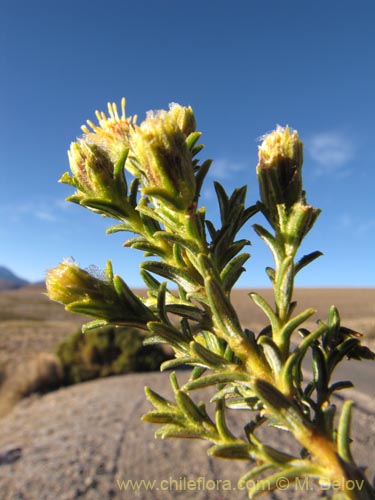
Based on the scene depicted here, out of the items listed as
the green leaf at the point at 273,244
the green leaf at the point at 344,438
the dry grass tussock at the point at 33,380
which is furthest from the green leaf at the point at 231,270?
the dry grass tussock at the point at 33,380

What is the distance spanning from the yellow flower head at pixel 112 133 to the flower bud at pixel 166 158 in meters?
0.22

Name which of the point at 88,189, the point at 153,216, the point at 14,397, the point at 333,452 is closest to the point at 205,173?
the point at 153,216

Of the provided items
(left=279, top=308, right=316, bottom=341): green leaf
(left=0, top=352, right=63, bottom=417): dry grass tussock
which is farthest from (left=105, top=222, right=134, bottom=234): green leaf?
(left=0, top=352, right=63, bottom=417): dry grass tussock

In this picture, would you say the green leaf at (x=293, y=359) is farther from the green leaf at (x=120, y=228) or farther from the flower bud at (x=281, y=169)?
the green leaf at (x=120, y=228)

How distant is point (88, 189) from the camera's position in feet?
4.19

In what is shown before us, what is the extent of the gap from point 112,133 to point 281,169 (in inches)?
21.1

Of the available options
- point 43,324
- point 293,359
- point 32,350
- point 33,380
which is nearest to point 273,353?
point 293,359

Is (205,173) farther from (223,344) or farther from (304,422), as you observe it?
(304,422)

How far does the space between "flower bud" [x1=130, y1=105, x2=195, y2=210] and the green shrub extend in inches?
620

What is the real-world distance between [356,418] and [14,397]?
11.5 m

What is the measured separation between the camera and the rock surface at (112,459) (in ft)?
24.7

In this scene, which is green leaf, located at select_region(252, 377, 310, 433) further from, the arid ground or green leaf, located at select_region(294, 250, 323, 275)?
the arid ground

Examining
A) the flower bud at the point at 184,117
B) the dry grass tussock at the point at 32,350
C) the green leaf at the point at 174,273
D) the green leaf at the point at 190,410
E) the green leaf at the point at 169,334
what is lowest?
the dry grass tussock at the point at 32,350

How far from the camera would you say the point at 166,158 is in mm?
1070
